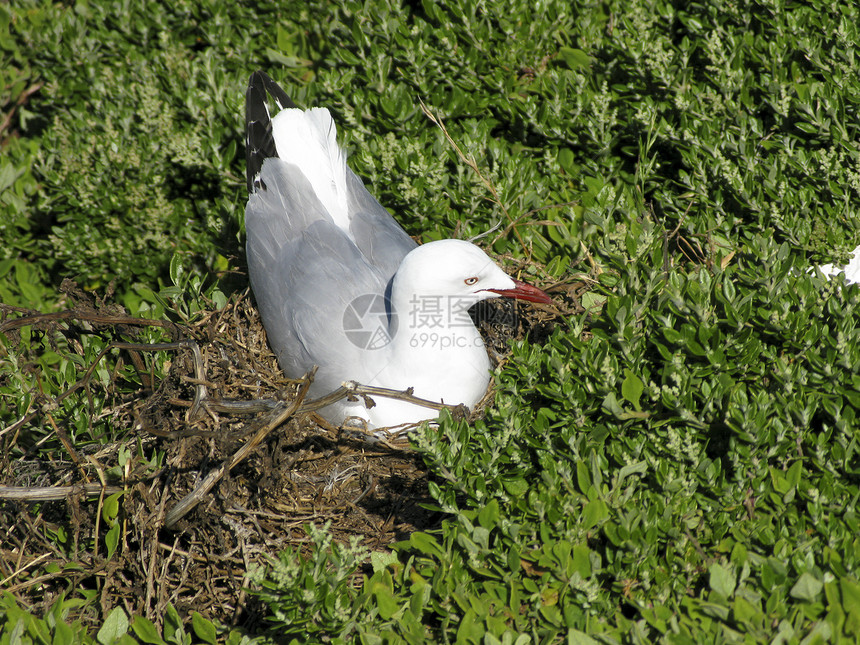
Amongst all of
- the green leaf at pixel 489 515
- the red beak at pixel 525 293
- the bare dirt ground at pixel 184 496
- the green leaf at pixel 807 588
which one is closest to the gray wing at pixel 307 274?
the bare dirt ground at pixel 184 496

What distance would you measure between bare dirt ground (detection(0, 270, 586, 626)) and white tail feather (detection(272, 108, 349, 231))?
1038 mm

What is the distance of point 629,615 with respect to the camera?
1918 millimetres

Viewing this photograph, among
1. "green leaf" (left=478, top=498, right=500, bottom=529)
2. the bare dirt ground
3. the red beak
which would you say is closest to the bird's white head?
the red beak

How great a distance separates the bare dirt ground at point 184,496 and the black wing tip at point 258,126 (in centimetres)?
104

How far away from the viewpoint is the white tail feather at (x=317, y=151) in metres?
3.63

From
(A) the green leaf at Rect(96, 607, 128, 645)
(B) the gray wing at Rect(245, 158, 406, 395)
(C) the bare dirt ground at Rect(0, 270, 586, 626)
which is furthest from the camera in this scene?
(B) the gray wing at Rect(245, 158, 406, 395)

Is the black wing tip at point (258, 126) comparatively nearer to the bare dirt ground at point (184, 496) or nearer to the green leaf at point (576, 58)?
the bare dirt ground at point (184, 496)

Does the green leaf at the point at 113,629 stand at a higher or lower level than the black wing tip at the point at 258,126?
lower

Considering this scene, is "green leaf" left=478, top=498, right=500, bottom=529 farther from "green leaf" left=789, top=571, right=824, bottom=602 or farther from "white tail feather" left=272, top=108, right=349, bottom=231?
"white tail feather" left=272, top=108, right=349, bottom=231

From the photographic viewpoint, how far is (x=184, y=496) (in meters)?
2.59

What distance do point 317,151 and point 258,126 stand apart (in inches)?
12.7

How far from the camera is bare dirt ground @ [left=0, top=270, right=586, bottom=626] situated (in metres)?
2.49

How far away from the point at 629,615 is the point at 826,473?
640 mm

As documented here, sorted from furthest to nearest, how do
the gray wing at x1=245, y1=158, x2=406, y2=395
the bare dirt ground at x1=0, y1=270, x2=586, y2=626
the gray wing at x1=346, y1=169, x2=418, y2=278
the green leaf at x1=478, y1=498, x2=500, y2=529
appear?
the gray wing at x1=346, y1=169, x2=418, y2=278 → the gray wing at x1=245, y1=158, x2=406, y2=395 → the bare dirt ground at x1=0, y1=270, x2=586, y2=626 → the green leaf at x1=478, y1=498, x2=500, y2=529
